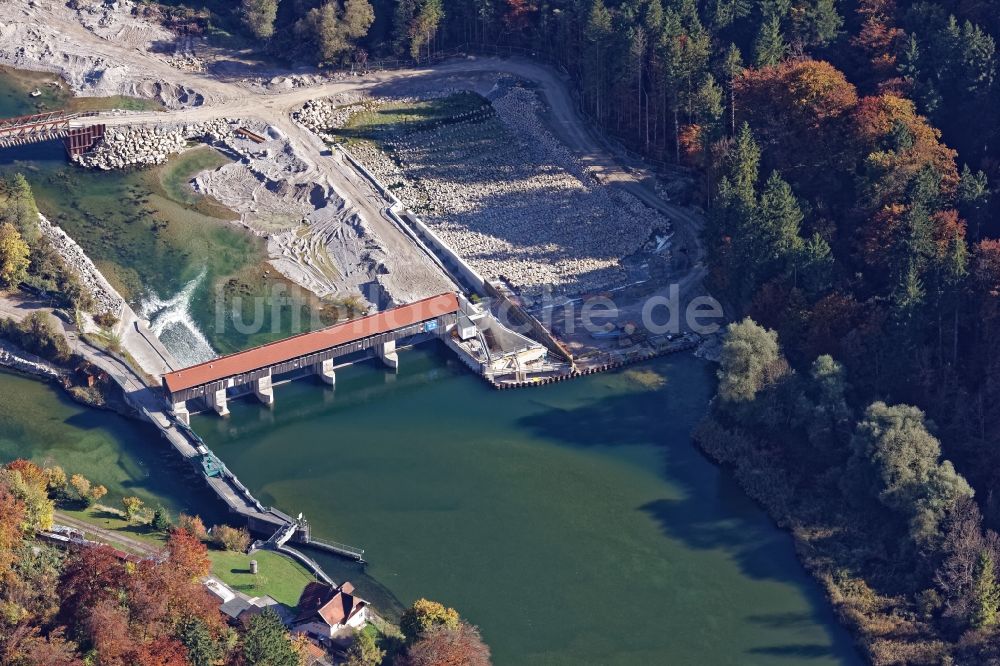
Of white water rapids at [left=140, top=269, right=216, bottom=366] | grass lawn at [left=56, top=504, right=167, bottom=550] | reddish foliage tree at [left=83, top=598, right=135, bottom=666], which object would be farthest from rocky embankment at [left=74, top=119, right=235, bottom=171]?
reddish foliage tree at [left=83, top=598, right=135, bottom=666]

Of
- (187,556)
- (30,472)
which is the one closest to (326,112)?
(30,472)

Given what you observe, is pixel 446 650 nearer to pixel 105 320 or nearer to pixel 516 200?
pixel 105 320

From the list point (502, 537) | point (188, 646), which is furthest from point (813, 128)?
point (188, 646)

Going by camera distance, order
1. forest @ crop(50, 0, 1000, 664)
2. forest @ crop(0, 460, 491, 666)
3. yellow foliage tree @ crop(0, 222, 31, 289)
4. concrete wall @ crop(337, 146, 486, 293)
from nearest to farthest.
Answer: forest @ crop(0, 460, 491, 666), forest @ crop(50, 0, 1000, 664), yellow foliage tree @ crop(0, 222, 31, 289), concrete wall @ crop(337, 146, 486, 293)

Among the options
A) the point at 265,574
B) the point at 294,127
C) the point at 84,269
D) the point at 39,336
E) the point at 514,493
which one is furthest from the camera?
the point at 294,127

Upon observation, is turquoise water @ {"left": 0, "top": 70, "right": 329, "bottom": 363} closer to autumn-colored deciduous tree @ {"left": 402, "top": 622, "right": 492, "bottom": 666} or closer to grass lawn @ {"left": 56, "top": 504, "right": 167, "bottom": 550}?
grass lawn @ {"left": 56, "top": 504, "right": 167, "bottom": 550}

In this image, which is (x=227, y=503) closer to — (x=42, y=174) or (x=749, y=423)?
(x=749, y=423)
